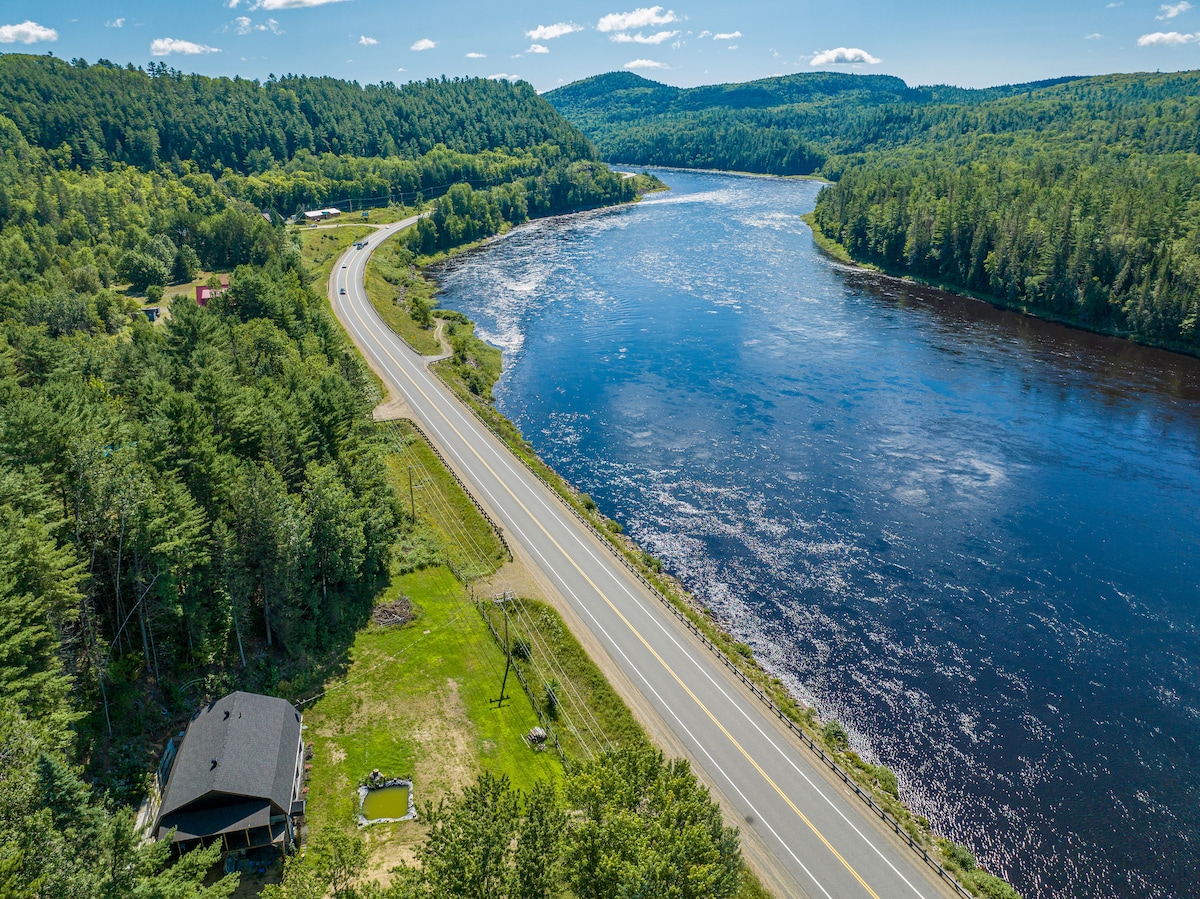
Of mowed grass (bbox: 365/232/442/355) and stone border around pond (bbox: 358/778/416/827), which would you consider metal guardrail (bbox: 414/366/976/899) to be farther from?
mowed grass (bbox: 365/232/442/355)

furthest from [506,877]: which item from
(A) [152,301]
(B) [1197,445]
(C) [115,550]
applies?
(A) [152,301]

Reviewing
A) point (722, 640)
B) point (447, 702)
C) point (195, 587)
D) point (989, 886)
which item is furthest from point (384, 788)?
point (989, 886)

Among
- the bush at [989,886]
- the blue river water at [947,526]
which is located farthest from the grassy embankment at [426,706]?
the bush at [989,886]

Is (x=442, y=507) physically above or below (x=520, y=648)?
above

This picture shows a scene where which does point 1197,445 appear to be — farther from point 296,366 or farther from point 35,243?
point 35,243

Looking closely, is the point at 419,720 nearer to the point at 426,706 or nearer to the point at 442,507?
the point at 426,706

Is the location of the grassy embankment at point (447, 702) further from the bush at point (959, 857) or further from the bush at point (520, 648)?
the bush at point (959, 857)
